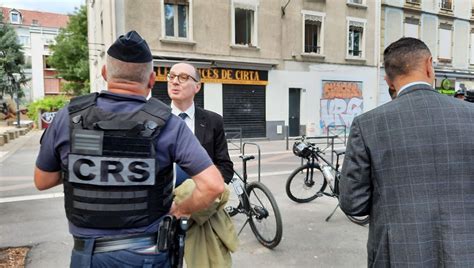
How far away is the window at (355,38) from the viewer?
20.1m

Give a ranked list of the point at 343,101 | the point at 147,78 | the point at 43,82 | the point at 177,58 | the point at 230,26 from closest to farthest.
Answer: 1. the point at 147,78
2. the point at 177,58
3. the point at 230,26
4. the point at 343,101
5. the point at 43,82

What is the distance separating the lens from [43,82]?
154ft

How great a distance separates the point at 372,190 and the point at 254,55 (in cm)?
1612

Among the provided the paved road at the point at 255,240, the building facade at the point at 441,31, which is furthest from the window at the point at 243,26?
the paved road at the point at 255,240

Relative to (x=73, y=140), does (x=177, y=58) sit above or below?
above

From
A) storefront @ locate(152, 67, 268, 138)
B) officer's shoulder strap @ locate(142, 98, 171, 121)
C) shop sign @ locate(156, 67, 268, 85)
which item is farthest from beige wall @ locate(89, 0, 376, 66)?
officer's shoulder strap @ locate(142, 98, 171, 121)

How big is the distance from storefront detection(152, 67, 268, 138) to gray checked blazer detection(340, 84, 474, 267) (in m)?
14.8

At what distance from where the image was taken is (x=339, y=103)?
2012 centimetres

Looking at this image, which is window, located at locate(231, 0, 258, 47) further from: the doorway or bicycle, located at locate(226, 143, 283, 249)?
bicycle, located at locate(226, 143, 283, 249)

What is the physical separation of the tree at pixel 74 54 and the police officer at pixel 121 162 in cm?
2867

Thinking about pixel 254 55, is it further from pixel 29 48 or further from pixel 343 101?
pixel 29 48

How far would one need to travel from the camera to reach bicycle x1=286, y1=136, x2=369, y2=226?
553 cm

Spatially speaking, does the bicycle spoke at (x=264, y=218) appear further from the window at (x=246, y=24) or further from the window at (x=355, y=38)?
the window at (x=355, y=38)

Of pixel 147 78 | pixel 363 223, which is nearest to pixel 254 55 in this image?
pixel 363 223
